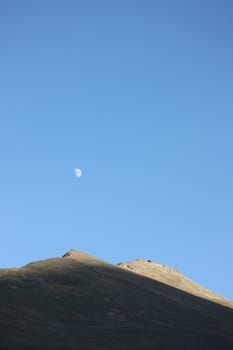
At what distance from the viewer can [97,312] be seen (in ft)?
376

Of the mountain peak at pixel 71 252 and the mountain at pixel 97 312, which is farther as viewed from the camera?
the mountain peak at pixel 71 252

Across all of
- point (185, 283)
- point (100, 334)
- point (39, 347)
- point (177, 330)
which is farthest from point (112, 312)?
point (185, 283)

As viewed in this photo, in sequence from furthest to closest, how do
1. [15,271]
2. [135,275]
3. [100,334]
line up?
[135,275], [15,271], [100,334]

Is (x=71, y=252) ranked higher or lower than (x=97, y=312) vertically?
higher

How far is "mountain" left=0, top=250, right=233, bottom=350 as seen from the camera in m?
82.7

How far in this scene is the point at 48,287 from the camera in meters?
126

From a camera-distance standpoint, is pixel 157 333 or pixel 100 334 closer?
pixel 100 334

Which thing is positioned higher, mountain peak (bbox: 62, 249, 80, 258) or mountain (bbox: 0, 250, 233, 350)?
mountain peak (bbox: 62, 249, 80, 258)

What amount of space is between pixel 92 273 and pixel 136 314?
31.6m

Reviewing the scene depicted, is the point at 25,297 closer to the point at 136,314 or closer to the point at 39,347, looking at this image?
the point at 136,314

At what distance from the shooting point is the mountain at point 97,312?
271 feet

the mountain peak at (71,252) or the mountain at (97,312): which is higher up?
the mountain peak at (71,252)

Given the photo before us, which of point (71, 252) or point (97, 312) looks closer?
point (97, 312)

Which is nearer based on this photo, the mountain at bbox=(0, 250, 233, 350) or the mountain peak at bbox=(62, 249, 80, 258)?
the mountain at bbox=(0, 250, 233, 350)
